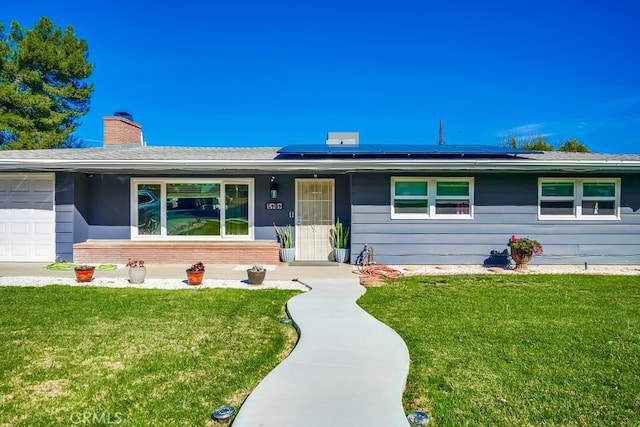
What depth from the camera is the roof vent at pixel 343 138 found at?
14.0 meters

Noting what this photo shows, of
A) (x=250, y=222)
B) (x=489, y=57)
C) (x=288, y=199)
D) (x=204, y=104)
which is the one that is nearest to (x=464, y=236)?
(x=288, y=199)

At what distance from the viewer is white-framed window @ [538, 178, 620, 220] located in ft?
33.0

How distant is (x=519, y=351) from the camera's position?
4098 millimetres

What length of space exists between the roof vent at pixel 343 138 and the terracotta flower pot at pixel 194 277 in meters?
8.00

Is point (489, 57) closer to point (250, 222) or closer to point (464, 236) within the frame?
point (464, 236)

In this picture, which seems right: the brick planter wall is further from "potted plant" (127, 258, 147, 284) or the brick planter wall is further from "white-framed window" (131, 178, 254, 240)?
"potted plant" (127, 258, 147, 284)

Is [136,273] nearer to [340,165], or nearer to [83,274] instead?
[83,274]

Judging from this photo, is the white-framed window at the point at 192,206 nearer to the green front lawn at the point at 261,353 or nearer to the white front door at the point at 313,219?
the white front door at the point at 313,219

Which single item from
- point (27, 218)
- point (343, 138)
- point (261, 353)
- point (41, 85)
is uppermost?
point (41, 85)

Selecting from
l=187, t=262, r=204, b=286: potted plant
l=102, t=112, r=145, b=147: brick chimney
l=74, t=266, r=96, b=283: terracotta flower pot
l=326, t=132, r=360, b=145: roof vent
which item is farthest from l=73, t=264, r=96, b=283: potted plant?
l=326, t=132, r=360, b=145: roof vent

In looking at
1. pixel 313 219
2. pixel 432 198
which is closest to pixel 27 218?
pixel 313 219

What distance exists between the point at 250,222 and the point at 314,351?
22.6 ft

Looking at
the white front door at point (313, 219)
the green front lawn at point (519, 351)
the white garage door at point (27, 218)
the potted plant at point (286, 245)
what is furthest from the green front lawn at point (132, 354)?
the white front door at point (313, 219)

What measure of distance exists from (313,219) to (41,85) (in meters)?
19.3
